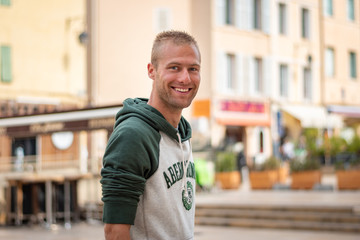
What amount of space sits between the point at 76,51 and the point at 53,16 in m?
1.67

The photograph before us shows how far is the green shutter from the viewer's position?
85.0 ft

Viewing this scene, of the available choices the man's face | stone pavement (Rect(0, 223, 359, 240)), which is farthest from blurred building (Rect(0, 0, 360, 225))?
the man's face

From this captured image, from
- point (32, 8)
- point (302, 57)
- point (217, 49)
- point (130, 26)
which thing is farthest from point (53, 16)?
point (302, 57)

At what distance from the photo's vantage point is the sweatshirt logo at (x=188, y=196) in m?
2.17

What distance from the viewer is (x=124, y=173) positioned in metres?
1.92

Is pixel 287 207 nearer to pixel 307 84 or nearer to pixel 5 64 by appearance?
pixel 5 64

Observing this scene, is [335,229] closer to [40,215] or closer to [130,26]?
[40,215]

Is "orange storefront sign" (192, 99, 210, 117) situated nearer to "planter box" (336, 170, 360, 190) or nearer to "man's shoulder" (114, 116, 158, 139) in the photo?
"planter box" (336, 170, 360, 190)

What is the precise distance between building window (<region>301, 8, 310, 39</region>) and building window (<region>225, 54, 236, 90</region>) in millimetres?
4652

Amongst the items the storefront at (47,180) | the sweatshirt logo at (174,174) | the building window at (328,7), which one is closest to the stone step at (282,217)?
the storefront at (47,180)

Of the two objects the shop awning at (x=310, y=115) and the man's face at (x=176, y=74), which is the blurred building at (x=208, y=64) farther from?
the man's face at (x=176, y=74)

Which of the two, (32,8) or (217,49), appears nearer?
(32,8)

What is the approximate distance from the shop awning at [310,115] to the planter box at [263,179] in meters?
10.2

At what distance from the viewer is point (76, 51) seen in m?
28.1
